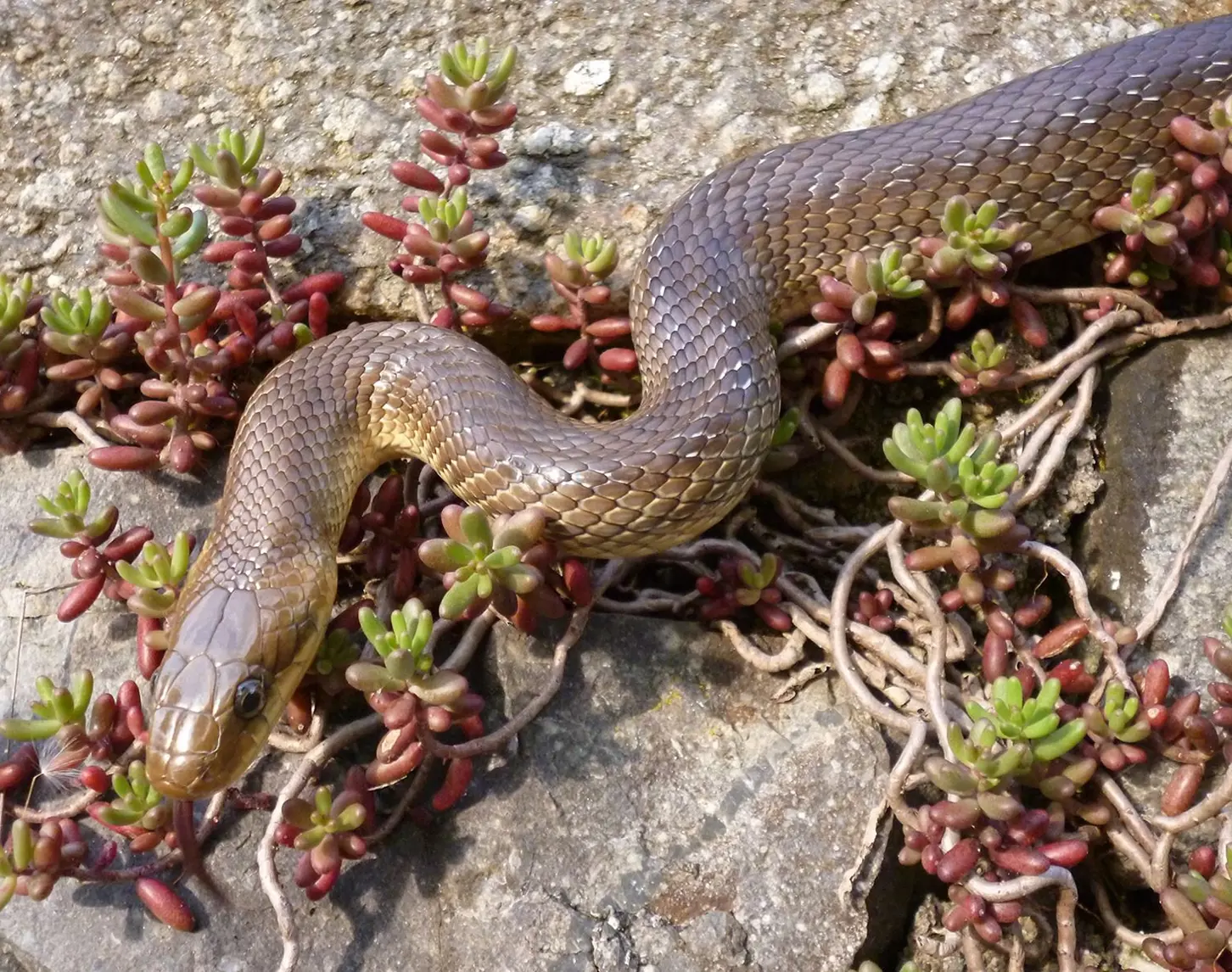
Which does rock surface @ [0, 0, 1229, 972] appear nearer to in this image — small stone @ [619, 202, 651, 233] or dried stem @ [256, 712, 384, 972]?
small stone @ [619, 202, 651, 233]

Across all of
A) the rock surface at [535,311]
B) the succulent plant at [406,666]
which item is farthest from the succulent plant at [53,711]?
the succulent plant at [406,666]

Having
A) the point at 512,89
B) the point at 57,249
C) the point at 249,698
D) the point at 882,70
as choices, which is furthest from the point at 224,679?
the point at 882,70

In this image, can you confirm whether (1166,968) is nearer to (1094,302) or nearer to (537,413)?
(1094,302)

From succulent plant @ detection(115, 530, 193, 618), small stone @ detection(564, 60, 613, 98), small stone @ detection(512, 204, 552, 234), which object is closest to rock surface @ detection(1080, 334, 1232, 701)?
small stone @ detection(512, 204, 552, 234)

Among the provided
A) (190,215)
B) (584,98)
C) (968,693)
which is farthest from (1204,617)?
(190,215)

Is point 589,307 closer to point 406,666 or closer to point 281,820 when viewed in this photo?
point 406,666

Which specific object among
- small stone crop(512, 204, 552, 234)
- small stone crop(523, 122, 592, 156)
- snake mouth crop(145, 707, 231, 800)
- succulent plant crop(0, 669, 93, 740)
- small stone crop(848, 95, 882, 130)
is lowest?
snake mouth crop(145, 707, 231, 800)
